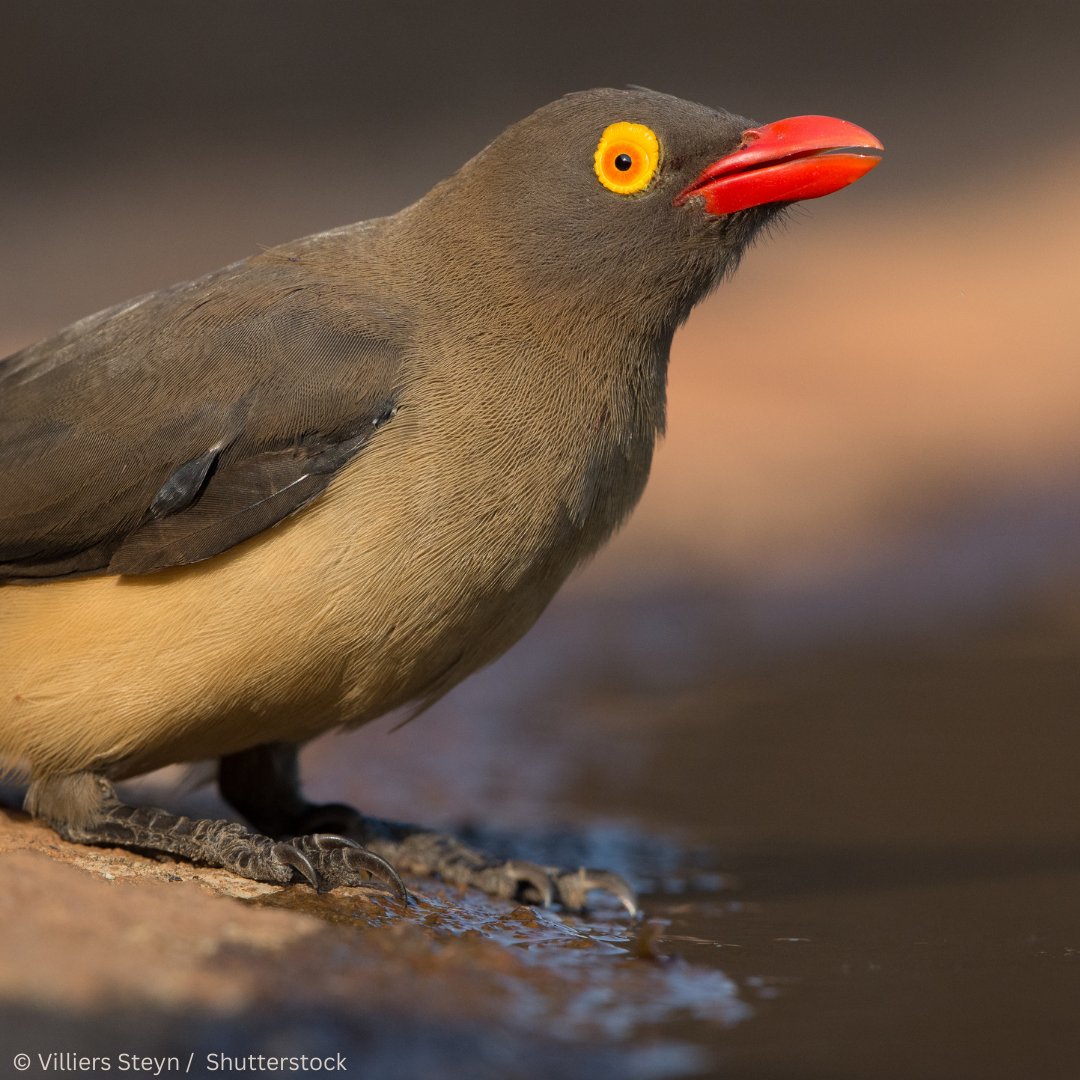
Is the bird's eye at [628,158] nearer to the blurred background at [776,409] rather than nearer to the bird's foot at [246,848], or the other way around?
the bird's foot at [246,848]

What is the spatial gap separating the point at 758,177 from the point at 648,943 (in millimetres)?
2291

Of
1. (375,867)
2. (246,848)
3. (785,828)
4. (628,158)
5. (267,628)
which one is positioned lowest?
(785,828)

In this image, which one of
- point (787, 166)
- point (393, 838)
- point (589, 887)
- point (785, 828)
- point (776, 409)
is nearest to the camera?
point (787, 166)

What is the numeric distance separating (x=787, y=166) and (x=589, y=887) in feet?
7.84

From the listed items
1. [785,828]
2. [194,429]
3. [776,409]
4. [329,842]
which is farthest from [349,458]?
[776,409]

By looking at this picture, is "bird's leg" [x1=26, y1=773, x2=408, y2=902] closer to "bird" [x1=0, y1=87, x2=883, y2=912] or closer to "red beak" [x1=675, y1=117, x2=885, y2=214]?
"bird" [x1=0, y1=87, x2=883, y2=912]

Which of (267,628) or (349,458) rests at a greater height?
(349,458)

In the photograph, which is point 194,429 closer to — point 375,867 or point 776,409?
point 375,867

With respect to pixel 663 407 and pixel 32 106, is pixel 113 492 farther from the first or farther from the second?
pixel 32 106

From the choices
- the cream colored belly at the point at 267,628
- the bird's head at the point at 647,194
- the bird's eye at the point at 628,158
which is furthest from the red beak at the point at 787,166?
the cream colored belly at the point at 267,628

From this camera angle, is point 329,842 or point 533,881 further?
point 533,881

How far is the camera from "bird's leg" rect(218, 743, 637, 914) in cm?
504

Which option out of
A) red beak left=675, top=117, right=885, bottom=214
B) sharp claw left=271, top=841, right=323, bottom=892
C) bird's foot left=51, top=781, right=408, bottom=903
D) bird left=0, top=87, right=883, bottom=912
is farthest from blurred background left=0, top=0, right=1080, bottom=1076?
red beak left=675, top=117, right=885, bottom=214

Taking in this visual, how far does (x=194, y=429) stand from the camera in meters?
4.48
